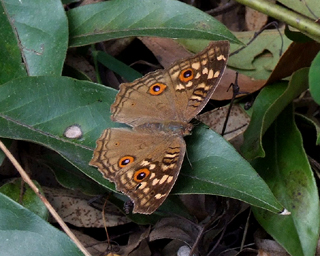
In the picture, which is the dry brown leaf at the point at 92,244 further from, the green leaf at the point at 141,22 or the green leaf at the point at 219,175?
the green leaf at the point at 141,22

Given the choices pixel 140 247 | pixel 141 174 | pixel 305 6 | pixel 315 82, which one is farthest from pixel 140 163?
pixel 305 6

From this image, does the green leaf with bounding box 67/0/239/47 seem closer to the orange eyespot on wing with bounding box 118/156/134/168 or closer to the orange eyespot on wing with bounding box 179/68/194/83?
the orange eyespot on wing with bounding box 179/68/194/83

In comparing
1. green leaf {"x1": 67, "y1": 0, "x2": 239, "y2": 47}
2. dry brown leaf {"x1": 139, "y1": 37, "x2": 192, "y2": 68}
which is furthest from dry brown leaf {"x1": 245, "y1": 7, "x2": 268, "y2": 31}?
green leaf {"x1": 67, "y1": 0, "x2": 239, "y2": 47}

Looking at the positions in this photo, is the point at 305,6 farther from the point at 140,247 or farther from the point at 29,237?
the point at 29,237

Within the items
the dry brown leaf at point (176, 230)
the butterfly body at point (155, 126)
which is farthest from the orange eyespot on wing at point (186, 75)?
the dry brown leaf at point (176, 230)

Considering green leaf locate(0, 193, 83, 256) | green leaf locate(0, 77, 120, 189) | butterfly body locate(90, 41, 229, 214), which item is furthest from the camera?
green leaf locate(0, 77, 120, 189)

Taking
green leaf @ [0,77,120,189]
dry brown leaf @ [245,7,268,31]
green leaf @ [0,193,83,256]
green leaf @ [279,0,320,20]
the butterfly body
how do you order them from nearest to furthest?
green leaf @ [0,193,83,256] < the butterfly body < green leaf @ [0,77,120,189] < green leaf @ [279,0,320,20] < dry brown leaf @ [245,7,268,31]

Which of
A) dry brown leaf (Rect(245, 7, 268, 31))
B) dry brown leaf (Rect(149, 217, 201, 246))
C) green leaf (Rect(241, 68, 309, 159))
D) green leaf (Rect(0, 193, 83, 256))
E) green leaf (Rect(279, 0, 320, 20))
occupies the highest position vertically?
green leaf (Rect(279, 0, 320, 20))
